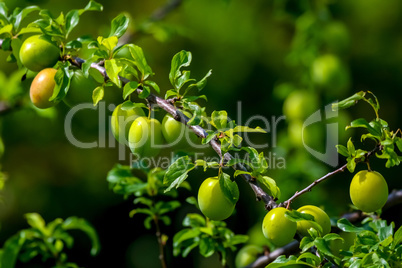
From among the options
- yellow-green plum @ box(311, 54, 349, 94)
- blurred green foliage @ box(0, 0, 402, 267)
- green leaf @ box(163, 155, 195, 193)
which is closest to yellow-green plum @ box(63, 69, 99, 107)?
green leaf @ box(163, 155, 195, 193)

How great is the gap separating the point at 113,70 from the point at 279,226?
1.12ft

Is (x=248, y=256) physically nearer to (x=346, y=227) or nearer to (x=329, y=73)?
(x=346, y=227)

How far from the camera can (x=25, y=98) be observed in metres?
1.60

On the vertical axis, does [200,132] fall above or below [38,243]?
above

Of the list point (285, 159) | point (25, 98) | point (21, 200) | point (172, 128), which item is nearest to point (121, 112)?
point (172, 128)

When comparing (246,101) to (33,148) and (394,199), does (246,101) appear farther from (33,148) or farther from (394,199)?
(394,199)

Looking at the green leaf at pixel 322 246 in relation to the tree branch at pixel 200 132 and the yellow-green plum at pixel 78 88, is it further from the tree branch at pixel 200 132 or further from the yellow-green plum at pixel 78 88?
the yellow-green plum at pixel 78 88

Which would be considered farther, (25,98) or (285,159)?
(285,159)

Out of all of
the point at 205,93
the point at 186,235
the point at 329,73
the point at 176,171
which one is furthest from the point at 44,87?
the point at 205,93

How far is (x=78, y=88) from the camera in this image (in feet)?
3.17

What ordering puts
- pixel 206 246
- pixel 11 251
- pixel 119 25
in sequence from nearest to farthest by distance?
pixel 119 25 → pixel 206 246 → pixel 11 251

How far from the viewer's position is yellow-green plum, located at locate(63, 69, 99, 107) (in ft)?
3.15

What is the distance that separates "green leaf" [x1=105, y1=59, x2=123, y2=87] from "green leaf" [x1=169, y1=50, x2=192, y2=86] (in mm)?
83

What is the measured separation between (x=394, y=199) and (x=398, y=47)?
1.99 meters
